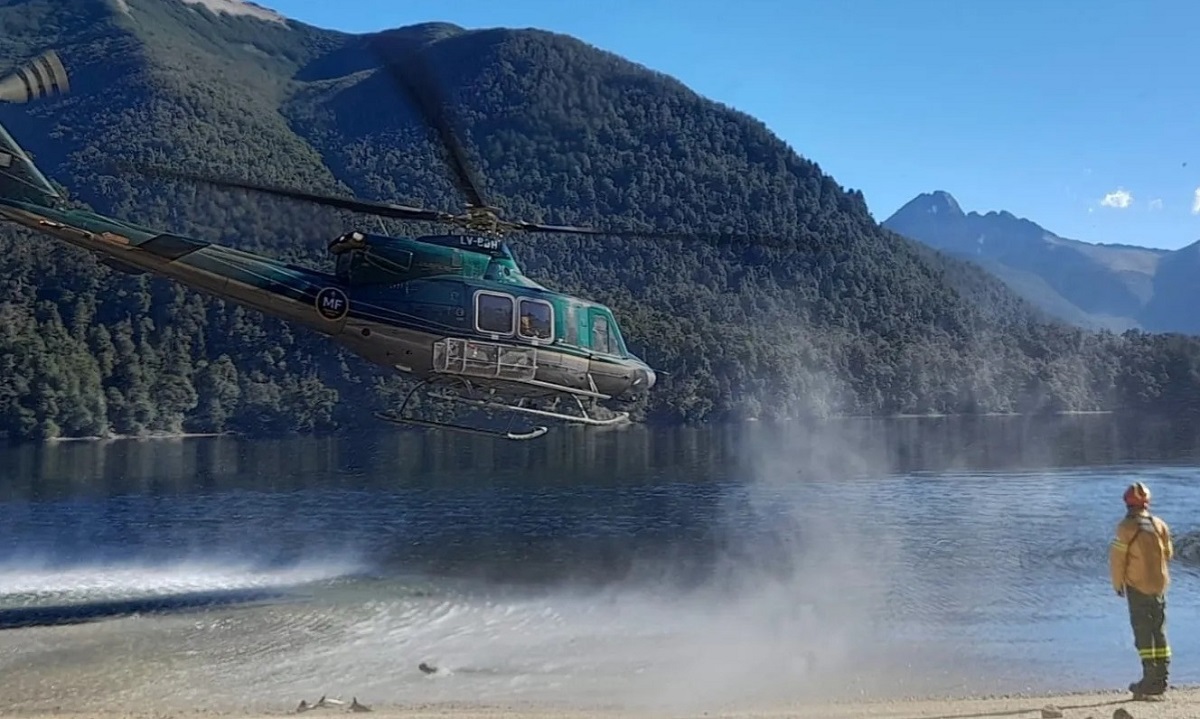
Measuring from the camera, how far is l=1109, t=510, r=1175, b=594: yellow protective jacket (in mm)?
9242

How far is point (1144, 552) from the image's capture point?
364 inches

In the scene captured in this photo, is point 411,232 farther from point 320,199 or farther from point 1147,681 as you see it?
point 1147,681

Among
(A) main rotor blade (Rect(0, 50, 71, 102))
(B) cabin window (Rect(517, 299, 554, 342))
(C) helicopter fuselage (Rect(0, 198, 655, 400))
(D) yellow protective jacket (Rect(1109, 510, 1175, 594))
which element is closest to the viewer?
(D) yellow protective jacket (Rect(1109, 510, 1175, 594))

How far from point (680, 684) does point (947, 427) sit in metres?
86.8

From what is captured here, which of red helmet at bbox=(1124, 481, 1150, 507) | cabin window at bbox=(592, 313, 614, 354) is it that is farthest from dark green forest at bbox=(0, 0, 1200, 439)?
red helmet at bbox=(1124, 481, 1150, 507)

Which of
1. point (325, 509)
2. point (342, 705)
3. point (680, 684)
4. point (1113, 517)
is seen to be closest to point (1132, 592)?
point (680, 684)

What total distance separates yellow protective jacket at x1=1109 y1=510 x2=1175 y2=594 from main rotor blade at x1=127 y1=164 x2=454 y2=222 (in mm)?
9151

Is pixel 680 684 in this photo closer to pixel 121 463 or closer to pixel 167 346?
pixel 121 463

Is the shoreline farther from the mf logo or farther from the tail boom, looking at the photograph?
the tail boom

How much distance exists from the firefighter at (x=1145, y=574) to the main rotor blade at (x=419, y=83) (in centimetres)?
843

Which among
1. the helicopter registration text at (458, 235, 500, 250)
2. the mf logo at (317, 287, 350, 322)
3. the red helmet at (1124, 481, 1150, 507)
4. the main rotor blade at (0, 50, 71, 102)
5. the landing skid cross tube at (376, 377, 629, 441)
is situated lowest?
the red helmet at (1124, 481, 1150, 507)

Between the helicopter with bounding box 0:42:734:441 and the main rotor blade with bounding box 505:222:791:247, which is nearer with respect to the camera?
the main rotor blade with bounding box 505:222:791:247

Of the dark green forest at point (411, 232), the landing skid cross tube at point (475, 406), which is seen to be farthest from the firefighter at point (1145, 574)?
the landing skid cross tube at point (475, 406)

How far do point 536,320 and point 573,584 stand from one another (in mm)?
8314
